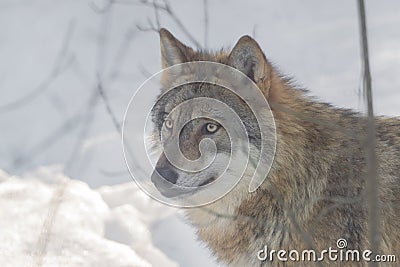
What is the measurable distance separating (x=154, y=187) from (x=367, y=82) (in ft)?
7.56

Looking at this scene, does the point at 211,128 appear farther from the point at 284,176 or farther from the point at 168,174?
the point at 284,176

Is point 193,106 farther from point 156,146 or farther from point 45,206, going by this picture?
point 45,206

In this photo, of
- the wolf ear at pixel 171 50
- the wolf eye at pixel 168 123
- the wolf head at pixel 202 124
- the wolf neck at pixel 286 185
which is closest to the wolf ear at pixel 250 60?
the wolf head at pixel 202 124

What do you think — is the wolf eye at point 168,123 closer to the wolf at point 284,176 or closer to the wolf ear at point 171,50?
the wolf at point 284,176

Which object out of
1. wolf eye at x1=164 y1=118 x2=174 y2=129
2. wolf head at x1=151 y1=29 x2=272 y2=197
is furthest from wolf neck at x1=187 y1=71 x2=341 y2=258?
wolf eye at x1=164 y1=118 x2=174 y2=129

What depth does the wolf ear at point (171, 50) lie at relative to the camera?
4902 millimetres

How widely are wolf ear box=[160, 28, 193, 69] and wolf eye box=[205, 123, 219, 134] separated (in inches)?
26.9

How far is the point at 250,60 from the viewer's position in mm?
4590

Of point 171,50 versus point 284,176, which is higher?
point 171,50

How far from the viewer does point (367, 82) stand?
2557mm

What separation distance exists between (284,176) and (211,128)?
70cm

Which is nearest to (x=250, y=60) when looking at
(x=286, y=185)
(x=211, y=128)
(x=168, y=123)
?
(x=211, y=128)

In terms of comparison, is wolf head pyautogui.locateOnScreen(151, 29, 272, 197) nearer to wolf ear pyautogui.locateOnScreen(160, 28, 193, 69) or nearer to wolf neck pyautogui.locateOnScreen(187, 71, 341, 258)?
wolf ear pyautogui.locateOnScreen(160, 28, 193, 69)

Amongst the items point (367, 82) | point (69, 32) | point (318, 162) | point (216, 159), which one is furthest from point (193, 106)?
point (367, 82)
